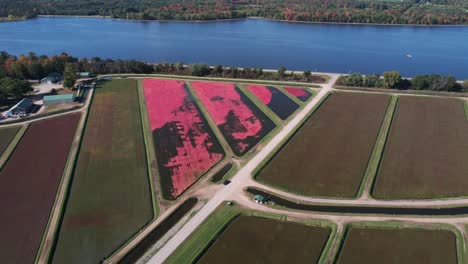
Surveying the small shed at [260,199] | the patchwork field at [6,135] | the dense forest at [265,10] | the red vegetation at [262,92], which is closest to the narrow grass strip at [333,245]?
the small shed at [260,199]

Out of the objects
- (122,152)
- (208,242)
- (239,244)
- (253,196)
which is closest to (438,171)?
(253,196)

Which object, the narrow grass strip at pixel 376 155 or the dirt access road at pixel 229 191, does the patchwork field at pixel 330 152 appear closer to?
the narrow grass strip at pixel 376 155

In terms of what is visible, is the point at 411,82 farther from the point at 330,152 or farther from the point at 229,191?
the point at 229,191

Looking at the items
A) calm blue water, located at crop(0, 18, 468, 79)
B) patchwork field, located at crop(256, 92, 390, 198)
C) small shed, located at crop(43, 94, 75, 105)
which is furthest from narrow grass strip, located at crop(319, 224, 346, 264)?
calm blue water, located at crop(0, 18, 468, 79)

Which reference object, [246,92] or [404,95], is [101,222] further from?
[404,95]

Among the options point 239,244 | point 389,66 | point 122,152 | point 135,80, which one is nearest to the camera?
point 239,244

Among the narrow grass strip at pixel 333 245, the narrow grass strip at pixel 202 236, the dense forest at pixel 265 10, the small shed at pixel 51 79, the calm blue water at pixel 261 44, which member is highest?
the dense forest at pixel 265 10
